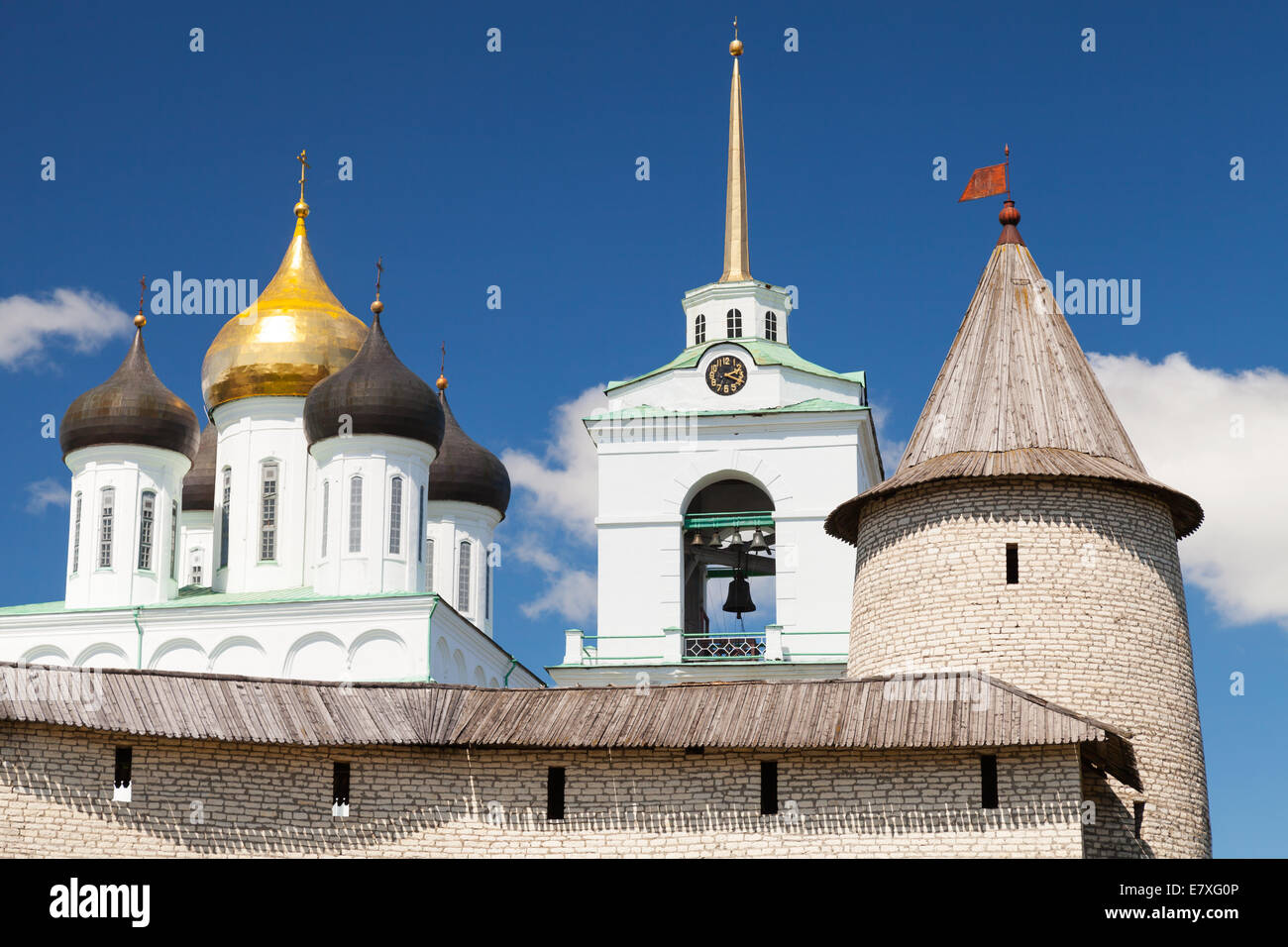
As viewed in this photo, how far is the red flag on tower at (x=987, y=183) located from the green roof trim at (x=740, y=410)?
749cm

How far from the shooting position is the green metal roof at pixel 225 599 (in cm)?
2472

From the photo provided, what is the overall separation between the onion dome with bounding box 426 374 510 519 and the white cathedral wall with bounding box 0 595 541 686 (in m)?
3.25

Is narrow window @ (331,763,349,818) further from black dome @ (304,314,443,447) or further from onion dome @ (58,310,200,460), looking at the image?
onion dome @ (58,310,200,460)

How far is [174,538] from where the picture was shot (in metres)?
26.1

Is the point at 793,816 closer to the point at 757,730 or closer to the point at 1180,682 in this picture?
the point at 757,730

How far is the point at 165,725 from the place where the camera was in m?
14.7

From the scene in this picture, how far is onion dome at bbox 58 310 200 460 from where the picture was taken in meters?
25.8

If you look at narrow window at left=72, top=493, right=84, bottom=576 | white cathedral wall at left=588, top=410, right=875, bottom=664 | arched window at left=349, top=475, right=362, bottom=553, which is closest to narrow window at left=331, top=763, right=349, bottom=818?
arched window at left=349, top=475, right=362, bottom=553

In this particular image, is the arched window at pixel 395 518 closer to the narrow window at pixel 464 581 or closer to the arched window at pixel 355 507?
the arched window at pixel 355 507

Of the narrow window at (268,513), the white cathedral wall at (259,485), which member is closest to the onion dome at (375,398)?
the white cathedral wall at (259,485)

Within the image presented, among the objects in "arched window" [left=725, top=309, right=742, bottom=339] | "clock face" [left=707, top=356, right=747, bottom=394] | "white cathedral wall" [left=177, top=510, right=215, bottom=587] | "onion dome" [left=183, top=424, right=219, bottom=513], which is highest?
"arched window" [left=725, top=309, right=742, bottom=339]
